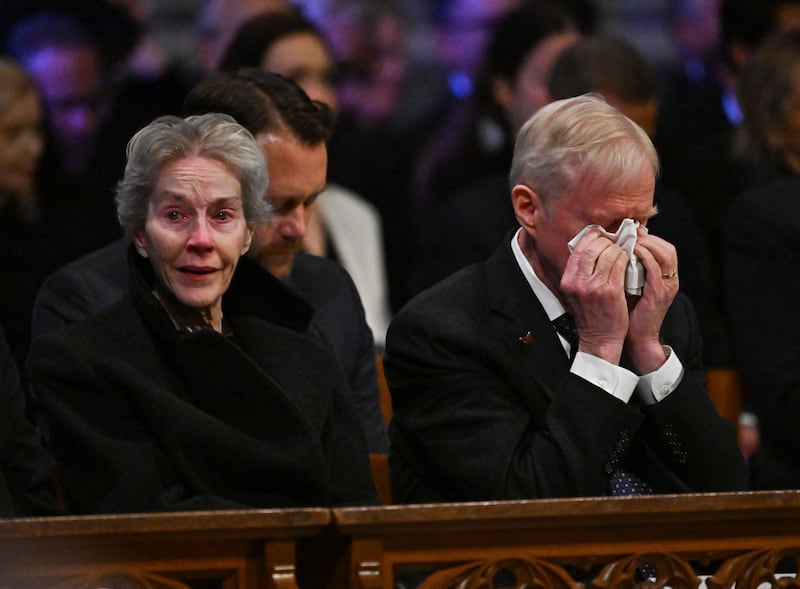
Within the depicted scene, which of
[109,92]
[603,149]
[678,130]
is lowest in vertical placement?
[678,130]

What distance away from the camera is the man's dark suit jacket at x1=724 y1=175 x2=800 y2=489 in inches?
179

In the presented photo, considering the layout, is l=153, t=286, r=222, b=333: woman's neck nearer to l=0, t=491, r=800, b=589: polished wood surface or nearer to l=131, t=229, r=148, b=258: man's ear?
l=131, t=229, r=148, b=258: man's ear

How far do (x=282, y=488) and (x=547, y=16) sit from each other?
9.76 feet

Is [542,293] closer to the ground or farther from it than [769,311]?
farther from it

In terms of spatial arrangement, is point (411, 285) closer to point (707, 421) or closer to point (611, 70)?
point (611, 70)

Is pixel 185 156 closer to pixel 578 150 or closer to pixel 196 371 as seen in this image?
pixel 196 371

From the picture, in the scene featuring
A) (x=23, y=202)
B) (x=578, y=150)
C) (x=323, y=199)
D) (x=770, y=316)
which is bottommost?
(x=770, y=316)

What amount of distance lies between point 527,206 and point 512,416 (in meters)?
0.48

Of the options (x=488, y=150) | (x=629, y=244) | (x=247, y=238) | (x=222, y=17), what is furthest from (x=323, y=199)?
(x=629, y=244)

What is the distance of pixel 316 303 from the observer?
14.5 feet

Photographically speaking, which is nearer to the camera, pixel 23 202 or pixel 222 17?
pixel 23 202

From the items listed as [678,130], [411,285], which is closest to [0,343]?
[411,285]

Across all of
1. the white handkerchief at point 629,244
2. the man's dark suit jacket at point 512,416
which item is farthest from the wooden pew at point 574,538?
the white handkerchief at point 629,244

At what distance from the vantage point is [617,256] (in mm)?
3627
